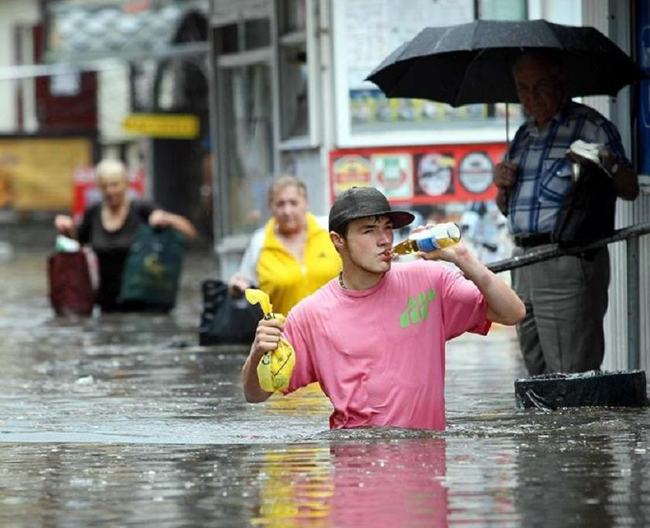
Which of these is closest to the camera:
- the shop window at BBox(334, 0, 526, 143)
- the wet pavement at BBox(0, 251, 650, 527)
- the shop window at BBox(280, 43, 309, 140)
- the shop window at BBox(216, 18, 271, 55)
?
the wet pavement at BBox(0, 251, 650, 527)

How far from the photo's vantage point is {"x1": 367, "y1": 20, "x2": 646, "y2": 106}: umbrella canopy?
35.6 ft

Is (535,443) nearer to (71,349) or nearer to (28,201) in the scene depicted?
(71,349)

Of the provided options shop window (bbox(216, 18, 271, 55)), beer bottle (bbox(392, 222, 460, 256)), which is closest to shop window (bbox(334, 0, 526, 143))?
shop window (bbox(216, 18, 271, 55))

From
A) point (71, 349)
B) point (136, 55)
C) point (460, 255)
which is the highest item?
point (136, 55)

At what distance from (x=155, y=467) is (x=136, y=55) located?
3690 centimetres

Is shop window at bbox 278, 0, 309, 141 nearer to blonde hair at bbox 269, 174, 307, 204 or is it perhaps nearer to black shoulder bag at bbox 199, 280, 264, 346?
black shoulder bag at bbox 199, 280, 264, 346

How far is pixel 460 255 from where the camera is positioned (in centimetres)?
805

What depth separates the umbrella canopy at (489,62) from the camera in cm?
1084

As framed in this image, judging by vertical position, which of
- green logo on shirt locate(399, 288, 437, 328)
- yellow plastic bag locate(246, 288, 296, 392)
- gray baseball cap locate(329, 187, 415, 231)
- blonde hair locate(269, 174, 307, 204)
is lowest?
yellow plastic bag locate(246, 288, 296, 392)

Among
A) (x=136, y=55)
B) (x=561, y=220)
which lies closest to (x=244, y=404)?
(x=561, y=220)

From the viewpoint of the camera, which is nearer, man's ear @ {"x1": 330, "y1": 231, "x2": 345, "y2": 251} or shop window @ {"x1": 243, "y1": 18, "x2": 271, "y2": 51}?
man's ear @ {"x1": 330, "y1": 231, "x2": 345, "y2": 251}

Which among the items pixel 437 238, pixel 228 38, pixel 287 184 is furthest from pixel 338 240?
pixel 228 38

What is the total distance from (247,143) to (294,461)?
11662 mm

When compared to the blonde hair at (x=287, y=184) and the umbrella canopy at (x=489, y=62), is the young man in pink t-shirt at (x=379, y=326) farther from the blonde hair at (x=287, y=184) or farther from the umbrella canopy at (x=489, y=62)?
the blonde hair at (x=287, y=184)
